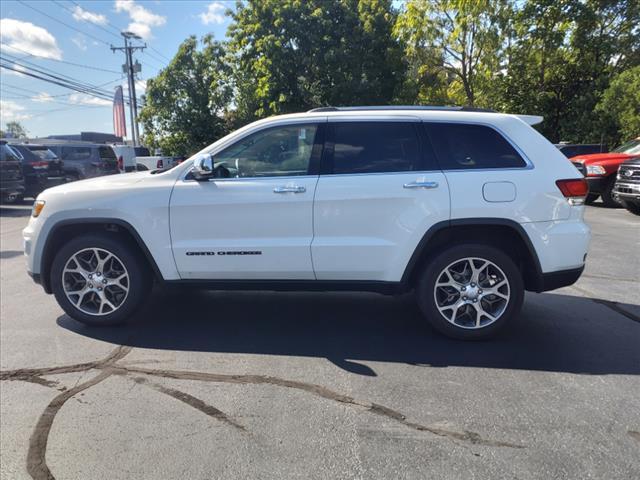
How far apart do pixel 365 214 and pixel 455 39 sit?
19.9 m

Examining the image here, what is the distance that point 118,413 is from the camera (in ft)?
10.6

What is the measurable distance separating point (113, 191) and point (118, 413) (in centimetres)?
205

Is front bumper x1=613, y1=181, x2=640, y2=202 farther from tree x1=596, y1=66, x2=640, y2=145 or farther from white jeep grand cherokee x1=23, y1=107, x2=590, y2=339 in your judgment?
white jeep grand cherokee x1=23, y1=107, x2=590, y2=339

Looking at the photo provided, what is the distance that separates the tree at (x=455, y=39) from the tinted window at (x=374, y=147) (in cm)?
1786

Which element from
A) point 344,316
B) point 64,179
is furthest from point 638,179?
point 64,179

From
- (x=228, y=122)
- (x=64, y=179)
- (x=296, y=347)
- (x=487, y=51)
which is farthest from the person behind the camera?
(x=228, y=122)

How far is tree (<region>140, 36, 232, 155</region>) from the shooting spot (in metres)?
32.0

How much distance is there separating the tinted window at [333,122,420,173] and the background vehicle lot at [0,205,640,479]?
147 centimetres

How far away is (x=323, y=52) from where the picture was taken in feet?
70.7

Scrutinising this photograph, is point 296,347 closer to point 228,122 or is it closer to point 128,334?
point 128,334

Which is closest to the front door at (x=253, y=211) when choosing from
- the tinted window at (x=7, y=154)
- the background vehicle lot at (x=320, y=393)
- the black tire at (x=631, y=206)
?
the background vehicle lot at (x=320, y=393)

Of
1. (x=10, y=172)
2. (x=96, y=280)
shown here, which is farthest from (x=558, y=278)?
(x=10, y=172)

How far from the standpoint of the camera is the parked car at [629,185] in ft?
36.4

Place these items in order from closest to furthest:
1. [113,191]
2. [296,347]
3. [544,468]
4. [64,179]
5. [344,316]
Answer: [544,468] → [296,347] → [113,191] → [344,316] → [64,179]
